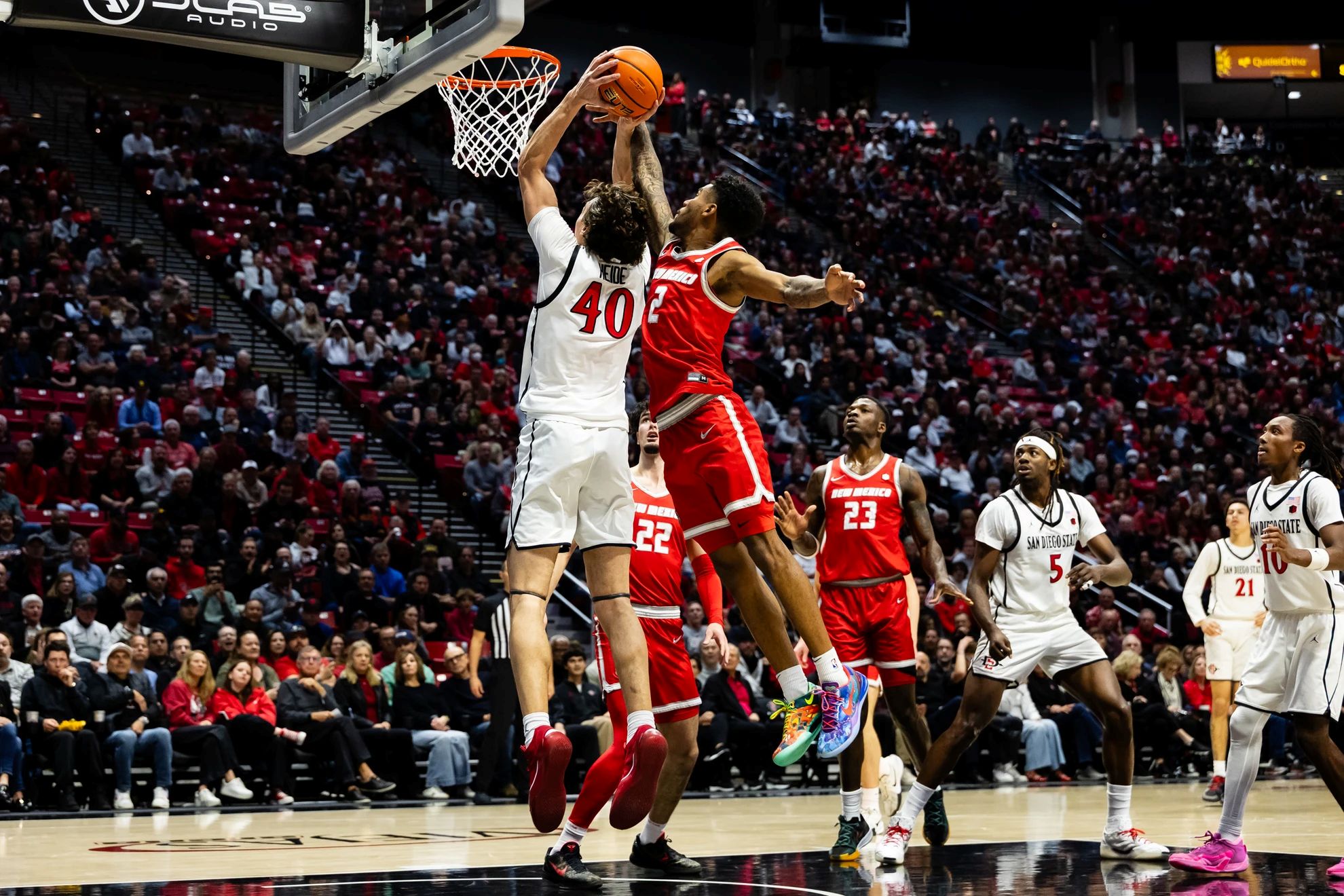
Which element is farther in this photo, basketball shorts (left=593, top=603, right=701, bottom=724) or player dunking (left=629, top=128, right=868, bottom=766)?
basketball shorts (left=593, top=603, right=701, bottom=724)

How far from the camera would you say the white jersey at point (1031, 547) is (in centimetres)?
710

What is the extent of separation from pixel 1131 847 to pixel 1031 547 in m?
1.49

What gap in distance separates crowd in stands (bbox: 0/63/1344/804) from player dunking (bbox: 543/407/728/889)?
17.6 ft

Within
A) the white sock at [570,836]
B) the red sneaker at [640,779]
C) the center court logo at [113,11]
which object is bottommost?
the white sock at [570,836]

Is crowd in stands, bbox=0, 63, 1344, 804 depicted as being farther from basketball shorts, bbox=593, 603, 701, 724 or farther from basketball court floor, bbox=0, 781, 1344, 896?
basketball shorts, bbox=593, 603, 701, 724

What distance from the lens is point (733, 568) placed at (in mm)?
5844

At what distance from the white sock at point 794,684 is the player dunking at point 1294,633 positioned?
1902 millimetres

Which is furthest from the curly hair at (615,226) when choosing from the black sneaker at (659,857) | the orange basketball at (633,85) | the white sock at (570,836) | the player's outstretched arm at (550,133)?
the black sneaker at (659,857)

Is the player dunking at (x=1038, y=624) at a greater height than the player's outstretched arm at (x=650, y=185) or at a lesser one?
lesser

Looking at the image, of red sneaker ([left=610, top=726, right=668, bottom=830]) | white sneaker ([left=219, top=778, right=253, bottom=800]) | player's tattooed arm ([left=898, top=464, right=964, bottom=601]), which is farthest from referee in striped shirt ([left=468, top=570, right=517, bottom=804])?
red sneaker ([left=610, top=726, right=668, bottom=830])

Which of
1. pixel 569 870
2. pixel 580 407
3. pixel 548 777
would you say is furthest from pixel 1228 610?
pixel 548 777

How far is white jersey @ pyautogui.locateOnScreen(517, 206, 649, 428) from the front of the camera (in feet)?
17.9

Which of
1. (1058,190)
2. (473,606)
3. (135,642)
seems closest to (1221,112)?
(1058,190)

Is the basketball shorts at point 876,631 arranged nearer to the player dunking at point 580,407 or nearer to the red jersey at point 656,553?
the red jersey at point 656,553
